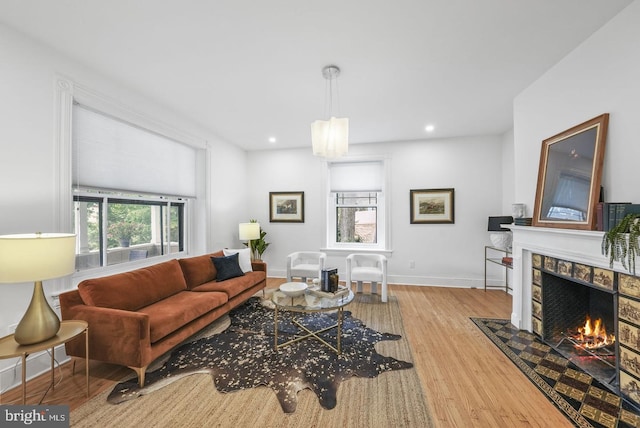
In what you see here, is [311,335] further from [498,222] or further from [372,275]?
[498,222]

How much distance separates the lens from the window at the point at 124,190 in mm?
2746

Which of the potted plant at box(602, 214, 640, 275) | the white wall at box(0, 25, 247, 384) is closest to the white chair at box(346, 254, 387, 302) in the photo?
the potted plant at box(602, 214, 640, 275)

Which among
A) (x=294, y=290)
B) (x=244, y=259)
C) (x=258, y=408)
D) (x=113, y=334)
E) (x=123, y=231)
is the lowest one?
(x=258, y=408)

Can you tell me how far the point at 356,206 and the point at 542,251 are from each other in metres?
3.15

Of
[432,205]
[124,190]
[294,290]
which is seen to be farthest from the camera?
[432,205]

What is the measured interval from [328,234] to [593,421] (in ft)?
13.6

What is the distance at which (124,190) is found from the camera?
3.13 m

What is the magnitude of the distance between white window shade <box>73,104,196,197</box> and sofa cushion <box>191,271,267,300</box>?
1483mm

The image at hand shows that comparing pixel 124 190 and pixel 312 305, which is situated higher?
pixel 124 190

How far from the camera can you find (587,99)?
2.25 meters

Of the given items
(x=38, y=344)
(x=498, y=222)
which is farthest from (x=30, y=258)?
(x=498, y=222)

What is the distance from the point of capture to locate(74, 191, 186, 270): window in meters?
2.82

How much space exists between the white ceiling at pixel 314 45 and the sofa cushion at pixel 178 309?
92.8 inches

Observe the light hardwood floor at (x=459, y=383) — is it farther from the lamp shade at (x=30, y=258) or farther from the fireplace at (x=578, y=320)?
the lamp shade at (x=30, y=258)
